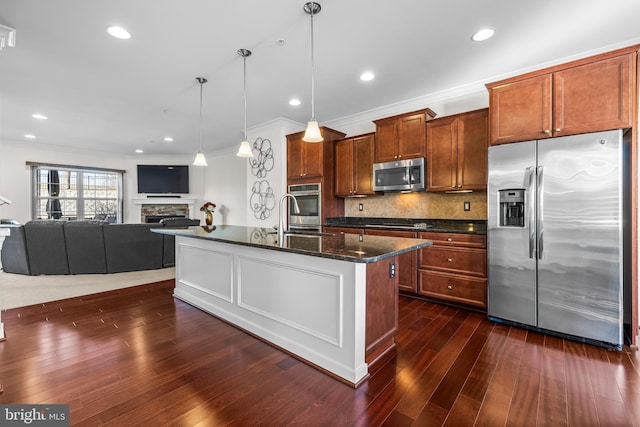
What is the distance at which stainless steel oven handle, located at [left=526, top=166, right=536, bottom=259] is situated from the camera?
8.61ft

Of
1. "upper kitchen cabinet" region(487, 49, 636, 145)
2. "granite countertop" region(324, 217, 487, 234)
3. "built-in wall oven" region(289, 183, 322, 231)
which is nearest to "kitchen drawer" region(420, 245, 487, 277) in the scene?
"granite countertop" region(324, 217, 487, 234)

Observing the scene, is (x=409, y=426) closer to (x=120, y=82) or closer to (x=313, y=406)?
(x=313, y=406)

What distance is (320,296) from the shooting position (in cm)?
202

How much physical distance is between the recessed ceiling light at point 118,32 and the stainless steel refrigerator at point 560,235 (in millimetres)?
3512

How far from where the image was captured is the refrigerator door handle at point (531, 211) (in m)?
2.62

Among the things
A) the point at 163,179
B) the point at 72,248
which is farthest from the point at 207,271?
the point at 163,179

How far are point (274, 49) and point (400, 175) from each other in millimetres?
2195

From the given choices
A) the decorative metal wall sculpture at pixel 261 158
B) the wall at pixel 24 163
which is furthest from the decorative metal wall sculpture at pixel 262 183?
the wall at pixel 24 163

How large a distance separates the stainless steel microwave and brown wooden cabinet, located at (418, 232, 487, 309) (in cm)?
74

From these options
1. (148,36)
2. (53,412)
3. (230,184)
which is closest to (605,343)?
(53,412)

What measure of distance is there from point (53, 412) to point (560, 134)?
13.4 ft

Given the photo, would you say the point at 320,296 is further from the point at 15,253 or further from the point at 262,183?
the point at 15,253

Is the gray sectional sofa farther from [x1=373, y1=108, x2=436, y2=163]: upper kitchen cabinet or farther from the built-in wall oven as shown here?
[x1=373, y1=108, x2=436, y2=163]: upper kitchen cabinet

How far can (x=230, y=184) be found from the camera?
773 cm
